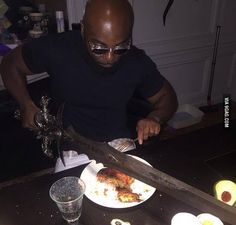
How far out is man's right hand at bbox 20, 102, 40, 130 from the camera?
62.5 inches

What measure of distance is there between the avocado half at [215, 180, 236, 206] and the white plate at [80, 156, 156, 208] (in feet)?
0.84

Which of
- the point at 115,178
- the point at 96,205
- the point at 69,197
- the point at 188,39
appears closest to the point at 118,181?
the point at 115,178

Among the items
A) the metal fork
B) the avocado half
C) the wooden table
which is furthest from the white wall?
the avocado half

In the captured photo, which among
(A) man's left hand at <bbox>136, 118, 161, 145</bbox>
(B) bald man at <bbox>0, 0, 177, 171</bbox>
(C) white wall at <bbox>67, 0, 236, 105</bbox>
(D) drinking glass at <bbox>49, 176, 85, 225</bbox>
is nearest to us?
(D) drinking glass at <bbox>49, 176, 85, 225</bbox>

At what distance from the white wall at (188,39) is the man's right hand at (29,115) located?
4.28ft

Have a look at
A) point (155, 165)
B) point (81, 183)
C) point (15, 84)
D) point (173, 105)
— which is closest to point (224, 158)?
point (155, 165)

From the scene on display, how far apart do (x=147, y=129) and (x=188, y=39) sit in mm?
1974

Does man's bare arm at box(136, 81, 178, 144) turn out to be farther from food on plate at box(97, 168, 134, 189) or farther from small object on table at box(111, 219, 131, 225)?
small object on table at box(111, 219, 131, 225)

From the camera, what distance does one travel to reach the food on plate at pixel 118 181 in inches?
48.3

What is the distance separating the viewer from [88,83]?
1.81 m

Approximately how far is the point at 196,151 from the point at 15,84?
1141mm

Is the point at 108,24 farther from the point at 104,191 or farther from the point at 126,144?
the point at 104,191

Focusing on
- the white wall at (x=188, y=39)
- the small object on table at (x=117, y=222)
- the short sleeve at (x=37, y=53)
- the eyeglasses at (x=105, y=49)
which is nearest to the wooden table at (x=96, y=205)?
the small object on table at (x=117, y=222)

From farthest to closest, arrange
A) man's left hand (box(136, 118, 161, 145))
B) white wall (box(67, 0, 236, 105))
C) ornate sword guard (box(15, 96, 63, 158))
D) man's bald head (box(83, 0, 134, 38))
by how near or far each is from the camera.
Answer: white wall (box(67, 0, 236, 105)), man's left hand (box(136, 118, 161, 145)), man's bald head (box(83, 0, 134, 38)), ornate sword guard (box(15, 96, 63, 158))
